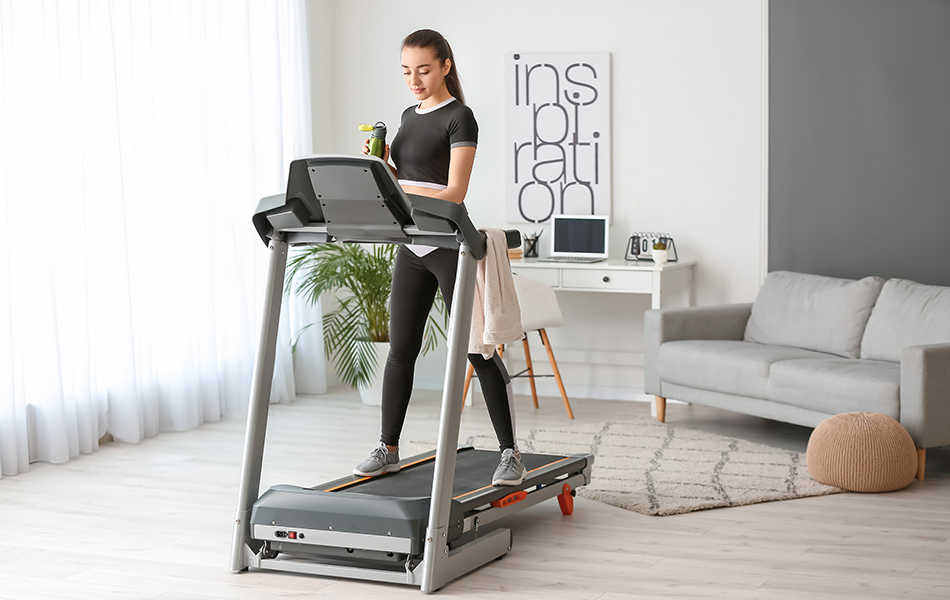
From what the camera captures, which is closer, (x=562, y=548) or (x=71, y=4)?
(x=562, y=548)

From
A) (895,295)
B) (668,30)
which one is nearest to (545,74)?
(668,30)

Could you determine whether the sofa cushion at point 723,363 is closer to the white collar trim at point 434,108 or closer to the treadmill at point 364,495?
the treadmill at point 364,495

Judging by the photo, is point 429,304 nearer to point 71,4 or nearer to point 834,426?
point 834,426

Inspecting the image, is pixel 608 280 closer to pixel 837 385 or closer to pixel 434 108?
pixel 837 385

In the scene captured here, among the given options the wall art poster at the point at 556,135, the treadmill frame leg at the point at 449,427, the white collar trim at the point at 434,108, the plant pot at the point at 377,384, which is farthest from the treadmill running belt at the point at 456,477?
the wall art poster at the point at 556,135

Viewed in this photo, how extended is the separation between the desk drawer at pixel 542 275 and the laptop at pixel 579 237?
7.4 inches

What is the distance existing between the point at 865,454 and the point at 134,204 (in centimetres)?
325

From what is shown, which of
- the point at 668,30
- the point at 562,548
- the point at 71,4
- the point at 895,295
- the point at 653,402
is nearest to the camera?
the point at 562,548

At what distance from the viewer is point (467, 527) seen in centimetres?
301

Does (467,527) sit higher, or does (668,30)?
(668,30)

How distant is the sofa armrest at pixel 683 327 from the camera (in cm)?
517

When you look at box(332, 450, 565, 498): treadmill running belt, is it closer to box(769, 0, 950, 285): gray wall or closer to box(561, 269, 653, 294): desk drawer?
box(561, 269, 653, 294): desk drawer

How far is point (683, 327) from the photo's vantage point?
5.20 m

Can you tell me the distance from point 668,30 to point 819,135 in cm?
98
